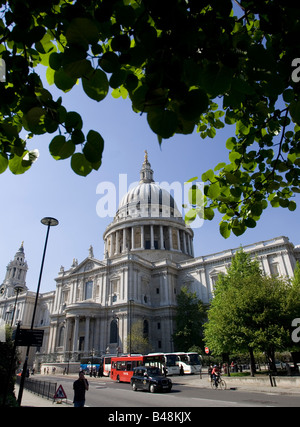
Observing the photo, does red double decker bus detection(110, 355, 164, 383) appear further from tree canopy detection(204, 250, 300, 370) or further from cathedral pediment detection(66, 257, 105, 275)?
cathedral pediment detection(66, 257, 105, 275)

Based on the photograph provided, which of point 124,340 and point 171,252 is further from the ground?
point 171,252

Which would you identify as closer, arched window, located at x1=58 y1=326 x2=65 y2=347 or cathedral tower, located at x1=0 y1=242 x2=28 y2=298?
arched window, located at x1=58 y1=326 x2=65 y2=347

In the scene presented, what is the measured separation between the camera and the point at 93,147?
2830 mm

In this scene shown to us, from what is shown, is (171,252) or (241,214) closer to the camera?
(241,214)

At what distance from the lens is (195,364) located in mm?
37469

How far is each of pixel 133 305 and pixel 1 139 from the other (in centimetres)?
4883

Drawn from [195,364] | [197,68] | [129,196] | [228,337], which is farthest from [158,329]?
[197,68]

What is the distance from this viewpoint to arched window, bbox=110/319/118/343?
49.3 m

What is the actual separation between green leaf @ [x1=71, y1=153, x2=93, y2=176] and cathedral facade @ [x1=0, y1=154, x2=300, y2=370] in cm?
4148

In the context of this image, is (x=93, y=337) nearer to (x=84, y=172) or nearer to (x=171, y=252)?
(x=171, y=252)

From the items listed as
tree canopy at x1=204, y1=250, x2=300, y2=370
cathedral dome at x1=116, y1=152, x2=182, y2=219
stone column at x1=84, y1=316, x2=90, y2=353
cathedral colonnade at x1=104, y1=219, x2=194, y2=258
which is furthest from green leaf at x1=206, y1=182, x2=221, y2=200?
cathedral dome at x1=116, y1=152, x2=182, y2=219

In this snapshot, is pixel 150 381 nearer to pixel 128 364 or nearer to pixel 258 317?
pixel 258 317

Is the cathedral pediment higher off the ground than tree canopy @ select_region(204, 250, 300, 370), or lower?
higher

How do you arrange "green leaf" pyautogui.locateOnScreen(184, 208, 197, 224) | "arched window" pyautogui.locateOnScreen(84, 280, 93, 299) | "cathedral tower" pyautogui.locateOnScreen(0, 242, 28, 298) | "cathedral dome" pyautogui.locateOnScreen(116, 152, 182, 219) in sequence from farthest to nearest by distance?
"cathedral tower" pyautogui.locateOnScreen(0, 242, 28, 298)
"cathedral dome" pyautogui.locateOnScreen(116, 152, 182, 219)
"arched window" pyautogui.locateOnScreen(84, 280, 93, 299)
"green leaf" pyautogui.locateOnScreen(184, 208, 197, 224)
